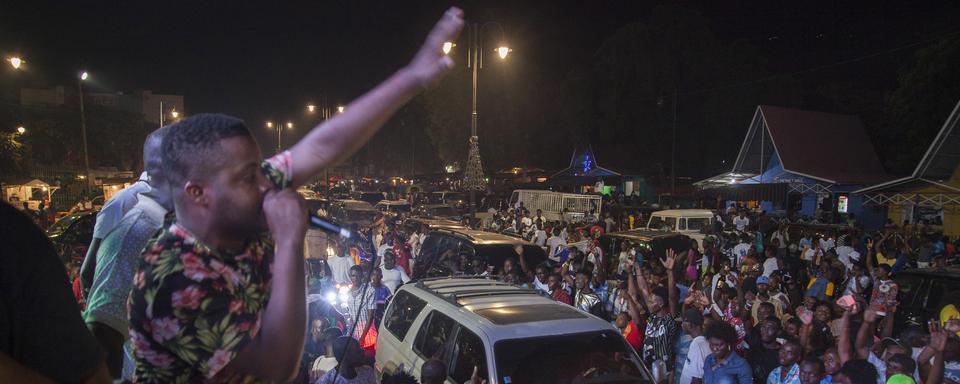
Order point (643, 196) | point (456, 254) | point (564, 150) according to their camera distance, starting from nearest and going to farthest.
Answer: point (456, 254), point (643, 196), point (564, 150)

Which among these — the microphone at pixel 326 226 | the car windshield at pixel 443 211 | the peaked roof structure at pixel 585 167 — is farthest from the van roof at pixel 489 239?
the peaked roof structure at pixel 585 167

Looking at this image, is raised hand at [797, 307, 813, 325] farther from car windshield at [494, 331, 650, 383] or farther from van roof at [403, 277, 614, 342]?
→ van roof at [403, 277, 614, 342]

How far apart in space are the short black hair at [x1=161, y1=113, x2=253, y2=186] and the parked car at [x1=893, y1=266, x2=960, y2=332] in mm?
8301

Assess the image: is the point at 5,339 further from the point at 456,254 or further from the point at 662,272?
the point at 456,254

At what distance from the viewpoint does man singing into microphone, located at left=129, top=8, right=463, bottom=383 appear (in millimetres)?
1376

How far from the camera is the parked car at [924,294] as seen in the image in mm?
7160

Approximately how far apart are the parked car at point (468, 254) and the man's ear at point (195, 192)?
8606mm

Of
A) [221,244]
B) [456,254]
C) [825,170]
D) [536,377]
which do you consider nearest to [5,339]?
[221,244]

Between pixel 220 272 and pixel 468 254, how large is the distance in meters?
9.27

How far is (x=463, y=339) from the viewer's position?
15.9ft

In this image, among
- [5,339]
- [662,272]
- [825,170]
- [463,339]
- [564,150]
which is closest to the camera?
[5,339]

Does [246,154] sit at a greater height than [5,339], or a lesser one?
greater

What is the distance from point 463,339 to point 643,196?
35.8 m

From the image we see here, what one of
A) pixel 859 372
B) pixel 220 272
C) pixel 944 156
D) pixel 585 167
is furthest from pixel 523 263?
pixel 585 167
